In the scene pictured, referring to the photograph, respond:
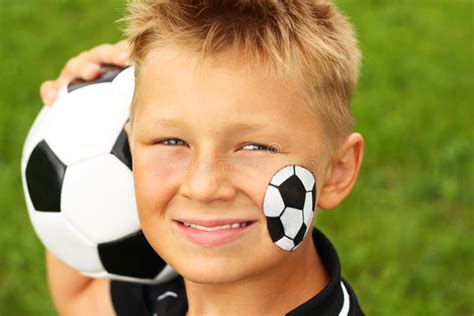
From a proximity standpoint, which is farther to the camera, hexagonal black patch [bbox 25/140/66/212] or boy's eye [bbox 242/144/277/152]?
hexagonal black patch [bbox 25/140/66/212]

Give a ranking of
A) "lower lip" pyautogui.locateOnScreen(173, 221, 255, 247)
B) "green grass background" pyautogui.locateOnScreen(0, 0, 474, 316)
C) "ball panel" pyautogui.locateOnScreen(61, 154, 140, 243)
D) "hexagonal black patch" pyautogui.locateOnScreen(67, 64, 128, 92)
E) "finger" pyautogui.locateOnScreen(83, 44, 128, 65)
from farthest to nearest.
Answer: "green grass background" pyautogui.locateOnScreen(0, 0, 474, 316)
"finger" pyautogui.locateOnScreen(83, 44, 128, 65)
"hexagonal black patch" pyautogui.locateOnScreen(67, 64, 128, 92)
"ball panel" pyautogui.locateOnScreen(61, 154, 140, 243)
"lower lip" pyautogui.locateOnScreen(173, 221, 255, 247)

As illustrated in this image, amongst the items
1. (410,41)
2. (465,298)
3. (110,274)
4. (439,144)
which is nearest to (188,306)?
(110,274)

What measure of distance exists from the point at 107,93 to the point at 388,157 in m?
2.90

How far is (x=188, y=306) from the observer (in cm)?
272

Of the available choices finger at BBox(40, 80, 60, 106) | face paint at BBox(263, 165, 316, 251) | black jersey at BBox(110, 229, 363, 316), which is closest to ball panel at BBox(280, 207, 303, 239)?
face paint at BBox(263, 165, 316, 251)

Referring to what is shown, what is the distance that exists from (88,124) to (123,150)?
15cm

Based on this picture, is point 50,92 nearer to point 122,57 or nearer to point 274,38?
point 122,57

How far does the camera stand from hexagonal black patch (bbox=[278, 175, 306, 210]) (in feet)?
7.57

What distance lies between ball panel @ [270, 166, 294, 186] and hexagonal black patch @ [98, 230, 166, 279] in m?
0.63

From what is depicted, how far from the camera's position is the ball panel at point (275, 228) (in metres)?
2.32

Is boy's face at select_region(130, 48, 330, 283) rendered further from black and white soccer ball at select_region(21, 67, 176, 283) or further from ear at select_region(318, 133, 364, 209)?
black and white soccer ball at select_region(21, 67, 176, 283)

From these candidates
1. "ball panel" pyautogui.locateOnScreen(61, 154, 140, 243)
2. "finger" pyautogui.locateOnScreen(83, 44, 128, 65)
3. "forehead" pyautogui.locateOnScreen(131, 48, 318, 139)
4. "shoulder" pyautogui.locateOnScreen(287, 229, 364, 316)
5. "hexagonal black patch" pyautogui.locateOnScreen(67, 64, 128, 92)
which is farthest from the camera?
"finger" pyautogui.locateOnScreen(83, 44, 128, 65)

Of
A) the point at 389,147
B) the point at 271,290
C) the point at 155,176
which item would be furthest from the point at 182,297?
the point at 389,147

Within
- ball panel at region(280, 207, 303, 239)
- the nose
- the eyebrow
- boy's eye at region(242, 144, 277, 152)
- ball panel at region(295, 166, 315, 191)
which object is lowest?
ball panel at region(280, 207, 303, 239)
